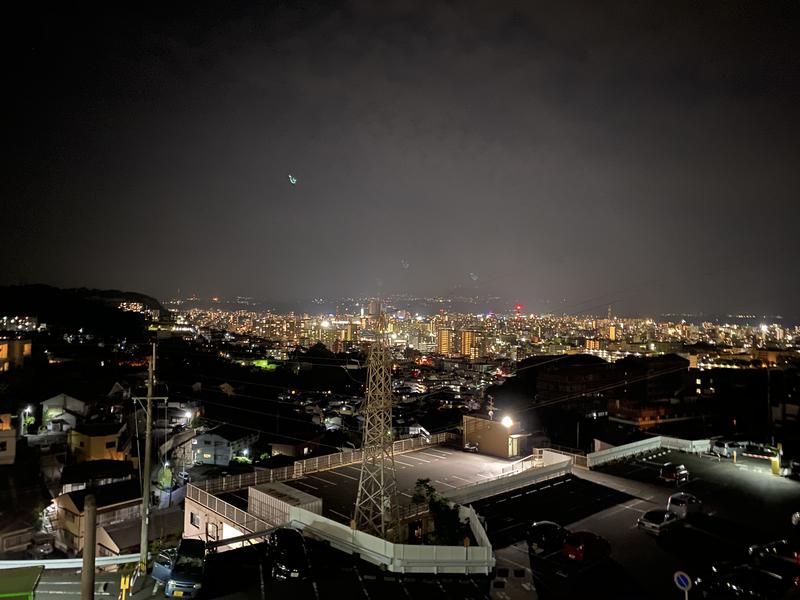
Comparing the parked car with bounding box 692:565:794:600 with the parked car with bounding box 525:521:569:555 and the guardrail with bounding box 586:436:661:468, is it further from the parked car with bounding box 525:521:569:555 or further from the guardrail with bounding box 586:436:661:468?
the guardrail with bounding box 586:436:661:468

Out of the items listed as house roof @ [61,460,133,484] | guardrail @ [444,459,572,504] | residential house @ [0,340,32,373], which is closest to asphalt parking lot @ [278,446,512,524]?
guardrail @ [444,459,572,504]

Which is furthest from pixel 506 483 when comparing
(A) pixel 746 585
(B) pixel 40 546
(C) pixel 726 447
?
(B) pixel 40 546

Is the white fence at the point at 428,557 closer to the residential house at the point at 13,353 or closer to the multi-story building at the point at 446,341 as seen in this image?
the residential house at the point at 13,353

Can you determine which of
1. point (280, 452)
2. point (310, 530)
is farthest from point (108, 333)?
point (310, 530)

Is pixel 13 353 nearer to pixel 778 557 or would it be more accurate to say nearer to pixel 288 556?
pixel 288 556

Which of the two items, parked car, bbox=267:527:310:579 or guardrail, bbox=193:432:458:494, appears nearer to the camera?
parked car, bbox=267:527:310:579

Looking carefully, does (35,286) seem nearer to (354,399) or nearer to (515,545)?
(354,399)
